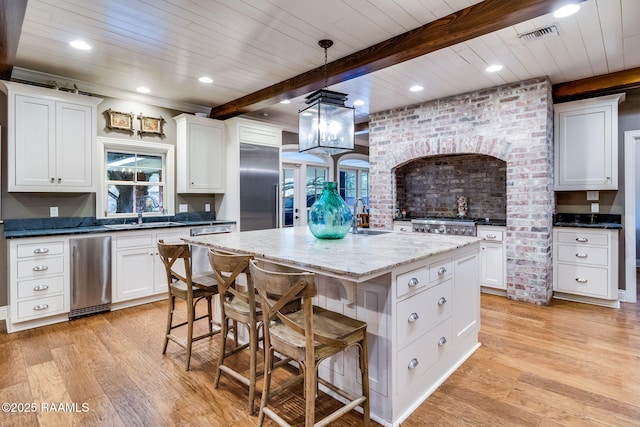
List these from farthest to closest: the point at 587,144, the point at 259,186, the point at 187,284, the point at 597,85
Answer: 1. the point at 259,186
2. the point at 587,144
3. the point at 597,85
4. the point at 187,284

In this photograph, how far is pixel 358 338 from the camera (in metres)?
1.78

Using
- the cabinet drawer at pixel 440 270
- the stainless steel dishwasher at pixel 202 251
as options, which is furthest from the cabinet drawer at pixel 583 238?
the stainless steel dishwasher at pixel 202 251

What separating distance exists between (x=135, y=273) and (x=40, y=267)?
887mm

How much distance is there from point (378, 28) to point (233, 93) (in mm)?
2366

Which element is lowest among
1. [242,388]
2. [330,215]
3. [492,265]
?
[242,388]

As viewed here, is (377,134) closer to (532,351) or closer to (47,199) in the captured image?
(532,351)

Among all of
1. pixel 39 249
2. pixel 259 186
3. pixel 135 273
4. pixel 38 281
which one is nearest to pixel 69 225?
pixel 39 249

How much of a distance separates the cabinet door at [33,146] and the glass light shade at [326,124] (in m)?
2.80

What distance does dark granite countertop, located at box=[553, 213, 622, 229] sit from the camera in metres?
4.01

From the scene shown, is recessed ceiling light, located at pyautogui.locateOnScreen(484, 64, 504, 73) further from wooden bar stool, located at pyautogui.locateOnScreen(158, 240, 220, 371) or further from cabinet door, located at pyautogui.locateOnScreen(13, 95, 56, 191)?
cabinet door, located at pyautogui.locateOnScreen(13, 95, 56, 191)

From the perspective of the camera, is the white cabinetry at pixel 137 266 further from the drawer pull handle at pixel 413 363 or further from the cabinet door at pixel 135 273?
the drawer pull handle at pixel 413 363

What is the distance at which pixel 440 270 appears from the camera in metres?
2.26

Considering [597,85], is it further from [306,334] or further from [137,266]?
[137,266]

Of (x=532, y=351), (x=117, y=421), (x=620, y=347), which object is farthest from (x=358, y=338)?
(x=620, y=347)
